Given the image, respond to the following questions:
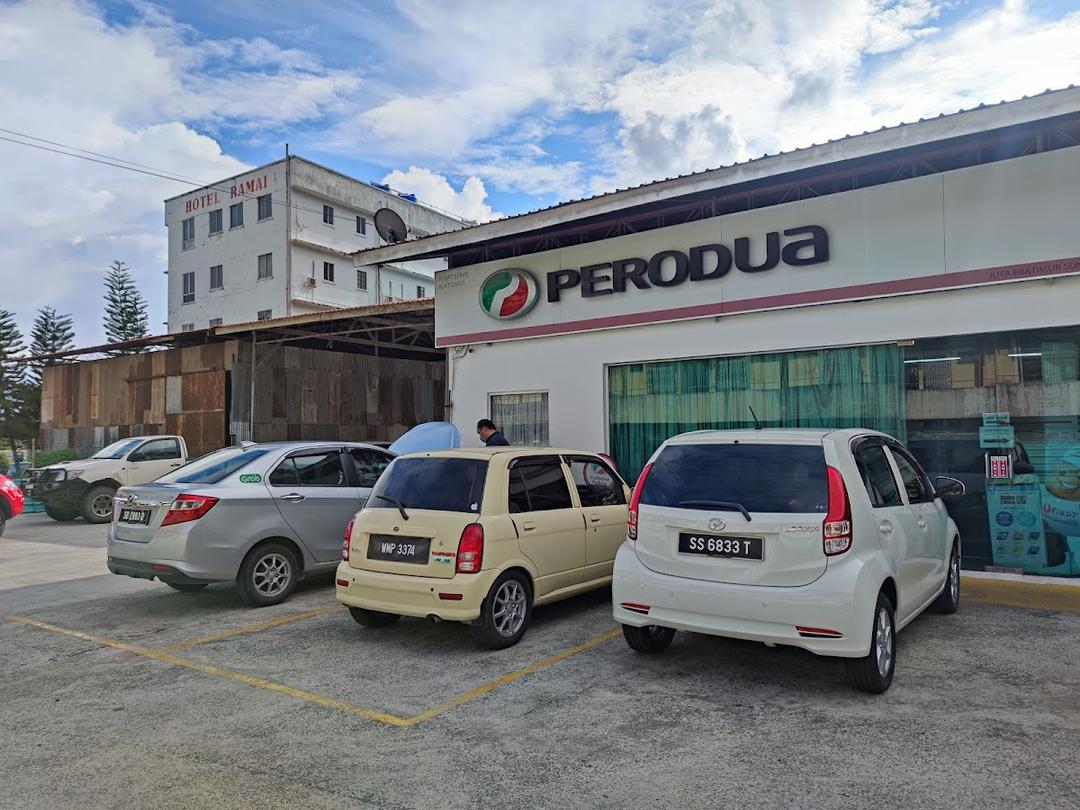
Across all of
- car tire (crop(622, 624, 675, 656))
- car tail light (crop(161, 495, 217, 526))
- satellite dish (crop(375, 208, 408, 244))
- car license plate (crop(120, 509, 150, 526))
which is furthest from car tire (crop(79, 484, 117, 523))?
car tire (crop(622, 624, 675, 656))

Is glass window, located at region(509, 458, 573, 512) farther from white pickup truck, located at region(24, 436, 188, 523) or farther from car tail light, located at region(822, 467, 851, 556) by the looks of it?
white pickup truck, located at region(24, 436, 188, 523)

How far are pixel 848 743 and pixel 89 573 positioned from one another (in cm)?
897

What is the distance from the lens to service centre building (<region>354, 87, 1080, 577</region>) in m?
8.02

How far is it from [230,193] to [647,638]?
1761 inches

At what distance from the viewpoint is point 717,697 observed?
15.3 ft

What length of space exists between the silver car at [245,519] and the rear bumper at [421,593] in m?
1.79

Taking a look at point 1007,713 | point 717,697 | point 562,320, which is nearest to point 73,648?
point 717,697

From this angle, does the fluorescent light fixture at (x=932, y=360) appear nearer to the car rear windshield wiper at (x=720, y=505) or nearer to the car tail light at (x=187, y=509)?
the car rear windshield wiper at (x=720, y=505)

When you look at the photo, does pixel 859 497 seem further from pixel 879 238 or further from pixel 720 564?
pixel 879 238

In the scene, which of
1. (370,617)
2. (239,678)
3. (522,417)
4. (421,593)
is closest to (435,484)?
(421,593)

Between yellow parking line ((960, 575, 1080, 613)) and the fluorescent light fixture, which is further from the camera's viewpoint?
the fluorescent light fixture

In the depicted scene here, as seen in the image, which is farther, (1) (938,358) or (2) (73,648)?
(1) (938,358)

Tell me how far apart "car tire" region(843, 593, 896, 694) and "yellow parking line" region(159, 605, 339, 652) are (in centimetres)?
458

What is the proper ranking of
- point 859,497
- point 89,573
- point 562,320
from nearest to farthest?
point 859,497, point 89,573, point 562,320
